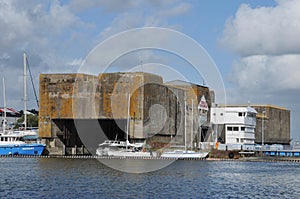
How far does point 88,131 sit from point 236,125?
107 feet

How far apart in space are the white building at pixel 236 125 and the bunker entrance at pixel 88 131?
2325cm

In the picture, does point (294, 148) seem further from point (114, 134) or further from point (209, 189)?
point (209, 189)

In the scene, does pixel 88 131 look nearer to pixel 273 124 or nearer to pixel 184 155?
pixel 184 155

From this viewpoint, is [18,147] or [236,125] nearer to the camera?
[18,147]

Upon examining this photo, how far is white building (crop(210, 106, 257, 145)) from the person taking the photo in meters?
138

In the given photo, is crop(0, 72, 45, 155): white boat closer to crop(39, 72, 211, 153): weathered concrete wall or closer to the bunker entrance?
crop(39, 72, 211, 153): weathered concrete wall

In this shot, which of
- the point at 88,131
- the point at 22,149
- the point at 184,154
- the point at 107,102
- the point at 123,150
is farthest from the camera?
the point at 88,131

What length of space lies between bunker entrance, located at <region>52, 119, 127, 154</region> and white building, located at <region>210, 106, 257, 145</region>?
2325cm

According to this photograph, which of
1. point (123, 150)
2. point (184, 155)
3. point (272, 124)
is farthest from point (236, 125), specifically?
point (272, 124)

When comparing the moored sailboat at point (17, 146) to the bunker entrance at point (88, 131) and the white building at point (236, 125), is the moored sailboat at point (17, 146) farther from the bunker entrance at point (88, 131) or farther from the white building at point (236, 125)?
the white building at point (236, 125)

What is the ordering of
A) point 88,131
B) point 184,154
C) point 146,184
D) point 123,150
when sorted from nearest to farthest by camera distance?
point 146,184, point 184,154, point 123,150, point 88,131

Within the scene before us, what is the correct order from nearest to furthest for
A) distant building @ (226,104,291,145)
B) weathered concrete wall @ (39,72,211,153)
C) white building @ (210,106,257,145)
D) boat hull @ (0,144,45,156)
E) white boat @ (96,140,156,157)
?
white boat @ (96,140,156,157) < weathered concrete wall @ (39,72,211,153) < boat hull @ (0,144,45,156) < white building @ (210,106,257,145) < distant building @ (226,104,291,145)

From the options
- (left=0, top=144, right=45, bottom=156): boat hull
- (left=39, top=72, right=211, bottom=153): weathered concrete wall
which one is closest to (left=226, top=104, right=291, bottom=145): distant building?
(left=39, top=72, right=211, bottom=153): weathered concrete wall

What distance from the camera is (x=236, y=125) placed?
138125 millimetres
